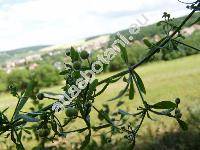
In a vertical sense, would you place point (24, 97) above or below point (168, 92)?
above

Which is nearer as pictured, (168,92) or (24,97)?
(24,97)

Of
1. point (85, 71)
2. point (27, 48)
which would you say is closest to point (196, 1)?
point (85, 71)

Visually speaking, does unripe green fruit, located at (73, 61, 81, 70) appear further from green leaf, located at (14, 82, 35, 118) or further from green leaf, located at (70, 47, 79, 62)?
green leaf, located at (14, 82, 35, 118)

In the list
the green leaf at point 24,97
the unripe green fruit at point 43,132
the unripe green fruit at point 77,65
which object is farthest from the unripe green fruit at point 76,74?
the unripe green fruit at point 43,132

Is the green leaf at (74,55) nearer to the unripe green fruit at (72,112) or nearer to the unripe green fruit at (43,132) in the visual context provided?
the unripe green fruit at (72,112)

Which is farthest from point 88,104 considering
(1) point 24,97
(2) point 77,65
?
(1) point 24,97

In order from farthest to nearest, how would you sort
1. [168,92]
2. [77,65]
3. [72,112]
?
[168,92] < [77,65] < [72,112]

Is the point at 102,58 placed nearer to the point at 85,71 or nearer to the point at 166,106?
the point at 85,71

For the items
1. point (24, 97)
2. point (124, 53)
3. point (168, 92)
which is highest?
point (124, 53)

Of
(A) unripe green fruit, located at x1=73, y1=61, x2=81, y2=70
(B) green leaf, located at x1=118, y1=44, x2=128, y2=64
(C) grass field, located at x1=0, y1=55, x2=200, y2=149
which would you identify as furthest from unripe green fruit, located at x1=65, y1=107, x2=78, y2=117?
(C) grass field, located at x1=0, y1=55, x2=200, y2=149

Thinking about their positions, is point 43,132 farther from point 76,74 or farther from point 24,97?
point 76,74

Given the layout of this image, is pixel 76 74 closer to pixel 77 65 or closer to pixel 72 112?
pixel 77 65

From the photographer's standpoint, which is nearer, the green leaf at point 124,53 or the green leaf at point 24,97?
the green leaf at point 24,97

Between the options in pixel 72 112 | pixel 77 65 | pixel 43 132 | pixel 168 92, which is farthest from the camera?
pixel 168 92
